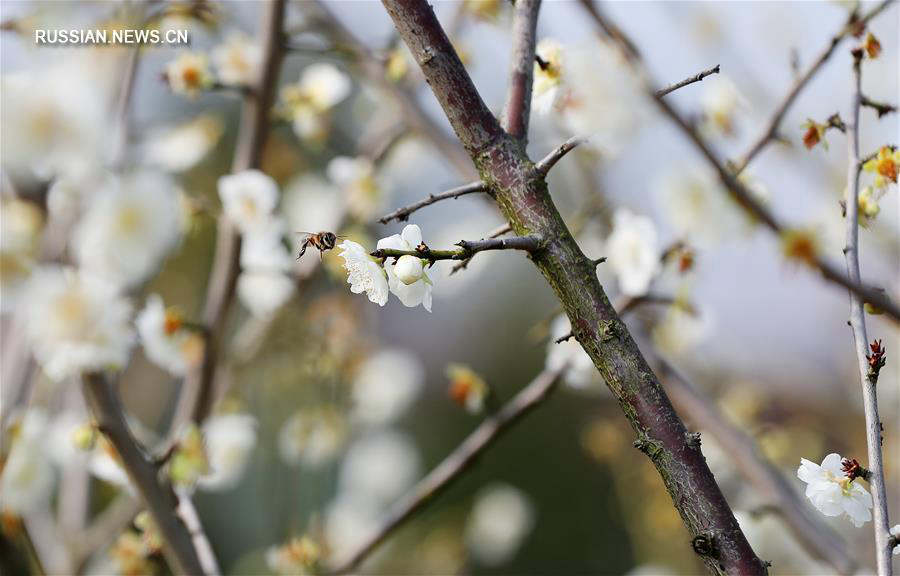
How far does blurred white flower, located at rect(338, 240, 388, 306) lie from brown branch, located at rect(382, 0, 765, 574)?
0.12 m

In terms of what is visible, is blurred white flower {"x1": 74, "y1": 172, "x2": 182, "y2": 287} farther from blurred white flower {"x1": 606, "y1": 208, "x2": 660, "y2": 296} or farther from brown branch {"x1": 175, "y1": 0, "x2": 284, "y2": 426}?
blurred white flower {"x1": 606, "y1": 208, "x2": 660, "y2": 296}

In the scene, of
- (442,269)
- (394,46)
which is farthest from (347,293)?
(442,269)

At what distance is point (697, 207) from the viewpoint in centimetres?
134

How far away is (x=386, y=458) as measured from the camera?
2.96 meters

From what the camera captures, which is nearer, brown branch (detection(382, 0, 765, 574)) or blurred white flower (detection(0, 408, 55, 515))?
brown branch (detection(382, 0, 765, 574))

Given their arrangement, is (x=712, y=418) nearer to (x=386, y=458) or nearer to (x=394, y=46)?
(x=394, y=46)

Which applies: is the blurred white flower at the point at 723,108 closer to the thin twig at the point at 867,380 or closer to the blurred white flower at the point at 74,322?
the thin twig at the point at 867,380

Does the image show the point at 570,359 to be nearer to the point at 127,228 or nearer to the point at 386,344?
the point at 127,228

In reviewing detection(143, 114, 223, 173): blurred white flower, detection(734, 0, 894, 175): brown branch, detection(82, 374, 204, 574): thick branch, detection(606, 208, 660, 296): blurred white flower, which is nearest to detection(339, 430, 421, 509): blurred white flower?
detection(143, 114, 223, 173): blurred white flower

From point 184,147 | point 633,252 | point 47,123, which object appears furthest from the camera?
point 184,147

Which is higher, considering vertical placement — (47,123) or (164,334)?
(47,123)

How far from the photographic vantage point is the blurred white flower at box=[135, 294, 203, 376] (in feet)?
4.70

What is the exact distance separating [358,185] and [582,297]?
3.80ft

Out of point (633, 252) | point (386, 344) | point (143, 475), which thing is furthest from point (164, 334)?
point (386, 344)
